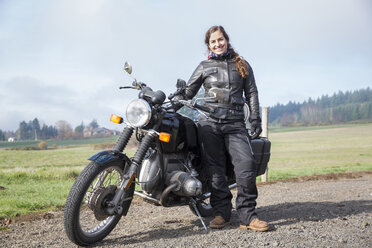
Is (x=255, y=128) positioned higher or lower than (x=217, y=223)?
higher

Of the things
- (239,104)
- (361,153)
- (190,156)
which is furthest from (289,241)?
(361,153)

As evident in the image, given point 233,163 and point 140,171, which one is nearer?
point 140,171

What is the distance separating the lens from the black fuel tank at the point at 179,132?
344 cm

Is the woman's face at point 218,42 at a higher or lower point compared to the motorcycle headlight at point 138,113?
higher

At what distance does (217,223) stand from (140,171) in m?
1.14

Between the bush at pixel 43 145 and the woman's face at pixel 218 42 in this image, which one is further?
the bush at pixel 43 145

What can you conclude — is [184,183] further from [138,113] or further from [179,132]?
[138,113]

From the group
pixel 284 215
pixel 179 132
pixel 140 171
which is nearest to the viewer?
pixel 140 171

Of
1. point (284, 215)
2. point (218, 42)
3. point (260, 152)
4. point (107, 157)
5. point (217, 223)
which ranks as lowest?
point (284, 215)

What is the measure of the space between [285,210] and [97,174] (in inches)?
122

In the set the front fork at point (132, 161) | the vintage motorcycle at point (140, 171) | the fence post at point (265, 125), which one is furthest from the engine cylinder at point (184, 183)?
the fence post at point (265, 125)

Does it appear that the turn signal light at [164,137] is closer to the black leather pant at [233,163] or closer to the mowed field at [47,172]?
the mowed field at [47,172]

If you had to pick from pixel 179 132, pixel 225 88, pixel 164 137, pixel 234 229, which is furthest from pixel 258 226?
pixel 225 88

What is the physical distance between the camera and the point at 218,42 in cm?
406
